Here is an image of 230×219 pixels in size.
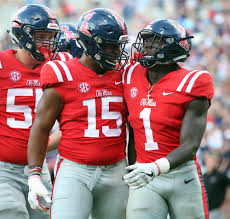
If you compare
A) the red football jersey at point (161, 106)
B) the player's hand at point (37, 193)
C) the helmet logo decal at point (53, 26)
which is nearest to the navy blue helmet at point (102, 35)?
the red football jersey at point (161, 106)

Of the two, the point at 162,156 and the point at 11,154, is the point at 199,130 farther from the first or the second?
the point at 11,154

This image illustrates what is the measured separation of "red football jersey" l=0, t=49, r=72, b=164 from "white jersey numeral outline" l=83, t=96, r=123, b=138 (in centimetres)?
59

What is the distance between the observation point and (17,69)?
3.52 m

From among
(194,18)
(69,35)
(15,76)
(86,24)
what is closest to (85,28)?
(86,24)

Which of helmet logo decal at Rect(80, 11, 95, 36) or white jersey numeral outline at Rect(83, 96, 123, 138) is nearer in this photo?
white jersey numeral outline at Rect(83, 96, 123, 138)

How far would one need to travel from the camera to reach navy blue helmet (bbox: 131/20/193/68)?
3.15m

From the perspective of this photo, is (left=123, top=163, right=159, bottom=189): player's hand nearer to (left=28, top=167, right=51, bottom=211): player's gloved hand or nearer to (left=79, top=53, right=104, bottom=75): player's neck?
(left=28, top=167, right=51, bottom=211): player's gloved hand

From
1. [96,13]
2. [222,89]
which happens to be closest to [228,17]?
→ [222,89]

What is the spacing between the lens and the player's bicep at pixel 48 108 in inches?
120

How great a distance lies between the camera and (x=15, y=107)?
350cm

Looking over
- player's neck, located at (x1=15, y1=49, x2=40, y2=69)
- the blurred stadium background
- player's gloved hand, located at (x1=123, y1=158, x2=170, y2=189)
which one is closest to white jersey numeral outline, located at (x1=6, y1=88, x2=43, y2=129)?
player's neck, located at (x1=15, y1=49, x2=40, y2=69)

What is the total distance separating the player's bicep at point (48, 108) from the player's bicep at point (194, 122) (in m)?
0.83

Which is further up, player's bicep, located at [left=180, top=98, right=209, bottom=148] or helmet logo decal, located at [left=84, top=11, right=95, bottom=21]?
helmet logo decal, located at [left=84, top=11, right=95, bottom=21]

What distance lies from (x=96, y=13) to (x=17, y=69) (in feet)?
2.45
